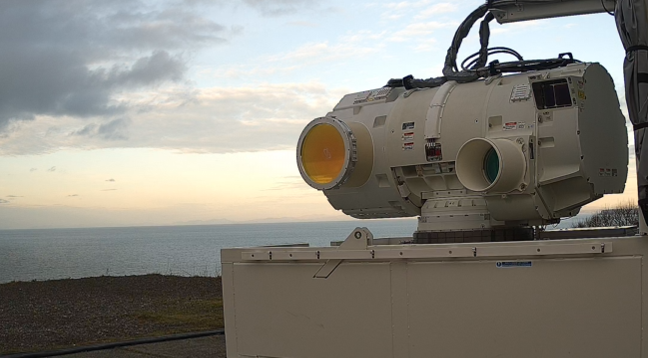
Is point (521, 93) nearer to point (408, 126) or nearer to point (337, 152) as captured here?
point (408, 126)

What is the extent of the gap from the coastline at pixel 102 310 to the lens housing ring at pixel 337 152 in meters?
4.73

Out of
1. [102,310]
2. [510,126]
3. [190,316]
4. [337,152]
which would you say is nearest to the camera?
[510,126]

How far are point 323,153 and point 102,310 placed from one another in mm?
7363

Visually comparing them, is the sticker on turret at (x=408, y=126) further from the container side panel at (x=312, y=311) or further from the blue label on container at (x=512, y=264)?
the blue label on container at (x=512, y=264)

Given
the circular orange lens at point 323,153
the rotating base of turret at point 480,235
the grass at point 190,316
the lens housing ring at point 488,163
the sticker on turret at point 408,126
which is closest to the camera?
the lens housing ring at point 488,163

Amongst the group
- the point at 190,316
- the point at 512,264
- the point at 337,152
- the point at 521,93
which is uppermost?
the point at 521,93

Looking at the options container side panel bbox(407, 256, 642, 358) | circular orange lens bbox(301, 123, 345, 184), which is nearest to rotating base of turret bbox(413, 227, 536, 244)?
container side panel bbox(407, 256, 642, 358)

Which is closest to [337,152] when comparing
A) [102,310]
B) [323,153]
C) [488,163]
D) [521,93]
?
[323,153]

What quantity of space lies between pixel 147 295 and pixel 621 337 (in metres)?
11.1

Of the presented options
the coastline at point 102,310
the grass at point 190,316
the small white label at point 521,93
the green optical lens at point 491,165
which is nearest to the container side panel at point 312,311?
the green optical lens at point 491,165

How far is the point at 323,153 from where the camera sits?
20.2ft

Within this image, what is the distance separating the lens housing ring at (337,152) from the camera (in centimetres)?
593

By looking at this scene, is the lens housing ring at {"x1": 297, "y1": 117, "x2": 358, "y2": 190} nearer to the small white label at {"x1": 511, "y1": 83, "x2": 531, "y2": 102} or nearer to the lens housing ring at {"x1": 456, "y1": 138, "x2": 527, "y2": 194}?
the lens housing ring at {"x1": 456, "y1": 138, "x2": 527, "y2": 194}

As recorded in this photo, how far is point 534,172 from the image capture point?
17.1 ft
